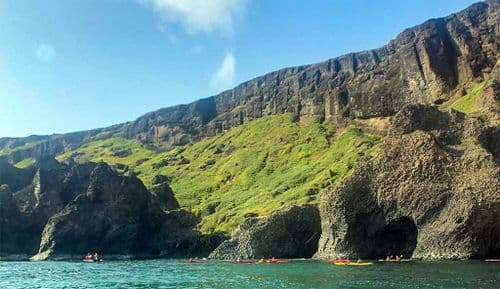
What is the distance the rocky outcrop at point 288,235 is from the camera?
117375mm

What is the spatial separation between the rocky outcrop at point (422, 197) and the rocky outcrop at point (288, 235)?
830 cm

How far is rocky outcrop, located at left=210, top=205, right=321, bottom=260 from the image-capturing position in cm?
11738

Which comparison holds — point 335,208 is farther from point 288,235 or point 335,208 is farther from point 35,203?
point 35,203

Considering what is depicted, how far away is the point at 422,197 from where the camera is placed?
97.1 m

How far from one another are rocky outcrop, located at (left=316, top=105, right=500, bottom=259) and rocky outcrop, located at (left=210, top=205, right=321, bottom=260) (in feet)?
27.2

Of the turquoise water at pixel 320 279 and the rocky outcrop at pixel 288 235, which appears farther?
the rocky outcrop at pixel 288 235

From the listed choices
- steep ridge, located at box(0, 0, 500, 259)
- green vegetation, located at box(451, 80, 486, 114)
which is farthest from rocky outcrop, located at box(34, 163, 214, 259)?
green vegetation, located at box(451, 80, 486, 114)

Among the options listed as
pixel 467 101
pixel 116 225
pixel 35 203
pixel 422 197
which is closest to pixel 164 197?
pixel 116 225

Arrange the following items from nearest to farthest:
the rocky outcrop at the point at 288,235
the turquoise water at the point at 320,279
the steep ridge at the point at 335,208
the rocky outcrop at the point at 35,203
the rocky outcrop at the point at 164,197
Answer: the turquoise water at the point at 320,279, the steep ridge at the point at 335,208, the rocky outcrop at the point at 288,235, the rocky outcrop at the point at 35,203, the rocky outcrop at the point at 164,197

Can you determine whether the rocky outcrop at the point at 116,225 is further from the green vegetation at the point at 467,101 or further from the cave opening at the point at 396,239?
the green vegetation at the point at 467,101

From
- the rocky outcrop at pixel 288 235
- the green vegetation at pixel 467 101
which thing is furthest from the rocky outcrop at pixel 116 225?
the green vegetation at pixel 467 101

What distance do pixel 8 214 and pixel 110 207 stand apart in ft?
111

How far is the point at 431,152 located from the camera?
99750 mm

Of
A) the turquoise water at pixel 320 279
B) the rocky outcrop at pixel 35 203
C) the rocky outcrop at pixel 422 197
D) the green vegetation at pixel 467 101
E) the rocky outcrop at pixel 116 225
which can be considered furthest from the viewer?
the green vegetation at pixel 467 101
